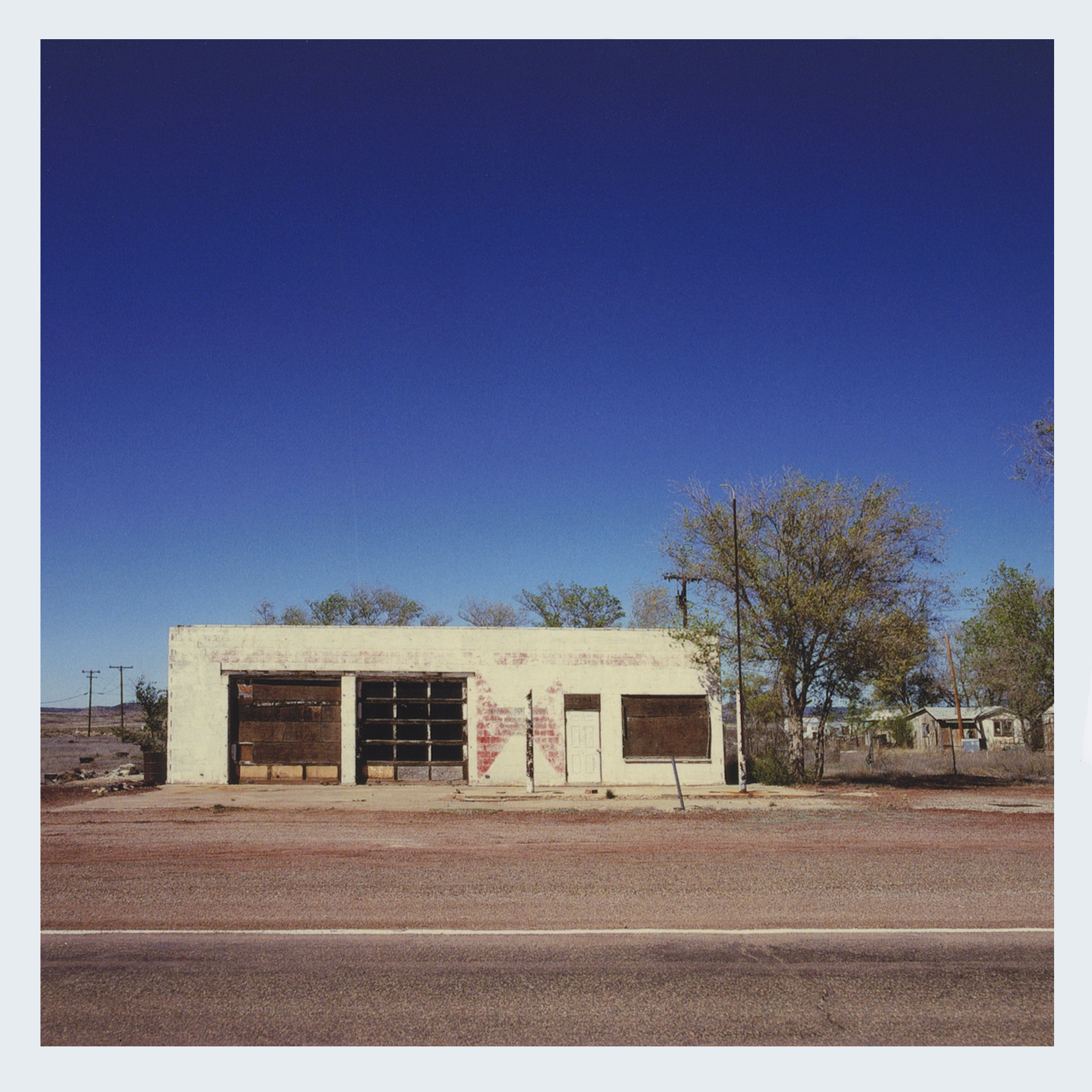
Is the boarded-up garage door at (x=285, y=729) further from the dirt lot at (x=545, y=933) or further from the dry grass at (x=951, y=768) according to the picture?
the dry grass at (x=951, y=768)

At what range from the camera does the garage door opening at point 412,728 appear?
20.6 m

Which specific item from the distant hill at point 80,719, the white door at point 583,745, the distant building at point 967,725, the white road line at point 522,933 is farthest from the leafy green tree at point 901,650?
the distant hill at point 80,719

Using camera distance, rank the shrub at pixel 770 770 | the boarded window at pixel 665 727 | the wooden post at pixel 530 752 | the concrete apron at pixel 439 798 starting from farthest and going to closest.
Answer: the shrub at pixel 770 770, the boarded window at pixel 665 727, the wooden post at pixel 530 752, the concrete apron at pixel 439 798

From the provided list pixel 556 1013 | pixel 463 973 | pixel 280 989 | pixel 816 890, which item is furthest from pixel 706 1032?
pixel 816 890

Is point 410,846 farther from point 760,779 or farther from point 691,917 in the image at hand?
point 760,779

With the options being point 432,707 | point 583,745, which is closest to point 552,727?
→ point 583,745

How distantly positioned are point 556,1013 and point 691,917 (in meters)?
2.45

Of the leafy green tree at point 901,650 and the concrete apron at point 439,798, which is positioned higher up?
the leafy green tree at point 901,650

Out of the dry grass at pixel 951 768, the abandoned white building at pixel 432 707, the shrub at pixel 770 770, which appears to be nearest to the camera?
the abandoned white building at pixel 432 707

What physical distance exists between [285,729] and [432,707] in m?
3.49

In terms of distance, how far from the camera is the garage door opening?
20.6 meters

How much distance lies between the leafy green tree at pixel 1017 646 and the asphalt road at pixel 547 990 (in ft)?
96.4

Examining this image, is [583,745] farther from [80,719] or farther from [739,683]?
[80,719]
